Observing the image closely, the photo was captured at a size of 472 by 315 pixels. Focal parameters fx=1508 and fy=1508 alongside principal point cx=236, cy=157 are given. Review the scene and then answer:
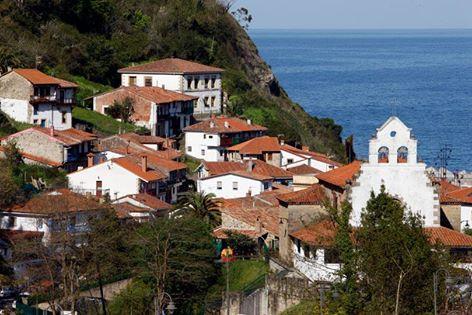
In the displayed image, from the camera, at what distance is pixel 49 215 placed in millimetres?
50531

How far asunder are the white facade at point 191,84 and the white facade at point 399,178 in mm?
40001

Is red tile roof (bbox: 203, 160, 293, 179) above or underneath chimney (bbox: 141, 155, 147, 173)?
underneath

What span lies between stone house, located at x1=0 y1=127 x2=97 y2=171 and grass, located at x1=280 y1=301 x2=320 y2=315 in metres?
25.2

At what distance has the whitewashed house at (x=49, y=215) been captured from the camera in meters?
50.0

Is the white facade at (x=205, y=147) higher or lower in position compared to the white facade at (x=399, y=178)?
lower

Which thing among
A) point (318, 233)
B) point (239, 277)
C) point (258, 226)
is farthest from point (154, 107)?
point (318, 233)

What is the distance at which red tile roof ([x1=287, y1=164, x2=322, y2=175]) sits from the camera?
68.3 meters

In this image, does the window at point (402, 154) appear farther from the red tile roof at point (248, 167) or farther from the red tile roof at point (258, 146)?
the red tile roof at point (258, 146)

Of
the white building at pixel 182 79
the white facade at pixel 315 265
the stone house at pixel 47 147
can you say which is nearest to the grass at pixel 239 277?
the white facade at pixel 315 265

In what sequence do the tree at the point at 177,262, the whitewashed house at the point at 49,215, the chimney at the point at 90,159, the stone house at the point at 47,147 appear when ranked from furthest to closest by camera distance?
the chimney at the point at 90,159 → the stone house at the point at 47,147 → the whitewashed house at the point at 49,215 → the tree at the point at 177,262

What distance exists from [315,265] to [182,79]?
43.2 m

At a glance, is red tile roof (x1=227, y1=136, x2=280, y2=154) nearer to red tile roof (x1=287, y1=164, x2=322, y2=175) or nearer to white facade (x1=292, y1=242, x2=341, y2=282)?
red tile roof (x1=287, y1=164, x2=322, y2=175)

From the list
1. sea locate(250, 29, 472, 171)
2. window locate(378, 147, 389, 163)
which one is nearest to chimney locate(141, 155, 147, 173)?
window locate(378, 147, 389, 163)

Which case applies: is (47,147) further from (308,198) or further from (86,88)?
(308,198)
